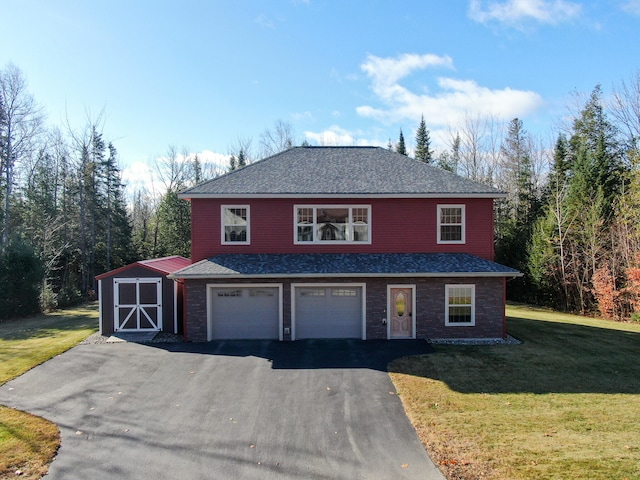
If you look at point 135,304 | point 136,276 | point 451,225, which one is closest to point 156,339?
point 135,304

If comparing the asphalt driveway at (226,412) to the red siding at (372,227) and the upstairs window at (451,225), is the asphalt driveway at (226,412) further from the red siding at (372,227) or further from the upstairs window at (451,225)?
the upstairs window at (451,225)

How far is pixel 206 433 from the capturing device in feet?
26.6

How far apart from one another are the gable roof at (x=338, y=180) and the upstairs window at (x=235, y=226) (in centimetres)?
76

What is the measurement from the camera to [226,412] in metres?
9.10

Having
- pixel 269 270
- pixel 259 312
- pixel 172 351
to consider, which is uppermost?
pixel 269 270

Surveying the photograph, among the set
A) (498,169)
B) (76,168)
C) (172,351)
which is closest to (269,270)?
(172,351)

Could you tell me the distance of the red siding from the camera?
16031mm

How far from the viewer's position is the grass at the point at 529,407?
21.9 ft

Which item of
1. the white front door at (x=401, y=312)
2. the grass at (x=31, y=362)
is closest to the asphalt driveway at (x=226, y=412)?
the grass at (x=31, y=362)

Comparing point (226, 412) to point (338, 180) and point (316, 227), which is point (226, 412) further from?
point (338, 180)

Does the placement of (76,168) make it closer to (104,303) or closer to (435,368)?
(104,303)

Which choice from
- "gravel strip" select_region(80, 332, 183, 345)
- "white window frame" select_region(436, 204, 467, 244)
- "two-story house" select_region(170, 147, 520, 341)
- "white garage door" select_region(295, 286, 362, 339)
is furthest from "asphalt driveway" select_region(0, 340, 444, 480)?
"white window frame" select_region(436, 204, 467, 244)

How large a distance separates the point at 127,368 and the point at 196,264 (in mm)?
4460

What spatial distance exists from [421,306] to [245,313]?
6.77m
